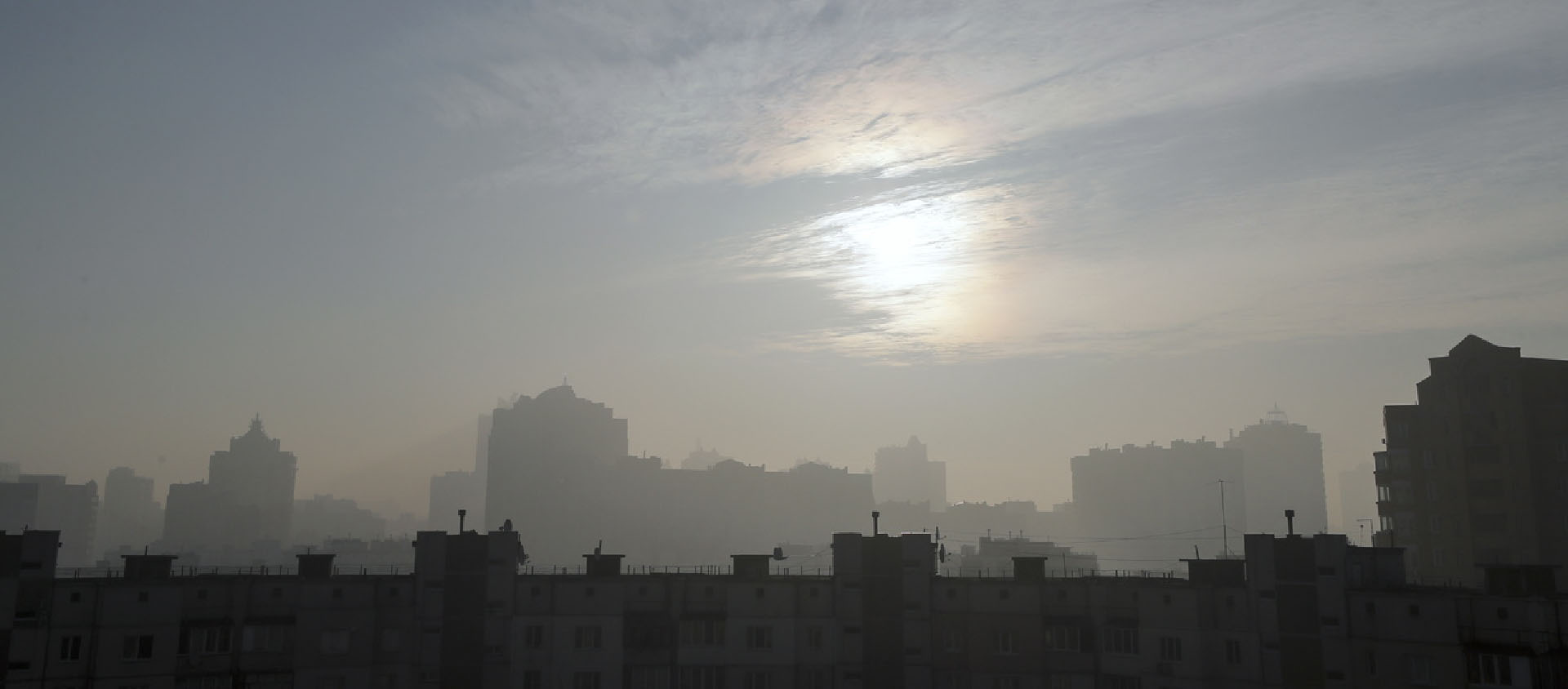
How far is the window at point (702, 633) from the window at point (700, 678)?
1.69 m

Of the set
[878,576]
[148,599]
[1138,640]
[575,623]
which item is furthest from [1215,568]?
[148,599]

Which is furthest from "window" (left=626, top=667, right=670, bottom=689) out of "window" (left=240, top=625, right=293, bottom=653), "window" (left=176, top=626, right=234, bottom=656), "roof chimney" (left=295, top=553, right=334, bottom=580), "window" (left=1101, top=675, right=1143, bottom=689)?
"window" (left=1101, top=675, right=1143, bottom=689)

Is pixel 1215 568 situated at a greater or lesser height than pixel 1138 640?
greater

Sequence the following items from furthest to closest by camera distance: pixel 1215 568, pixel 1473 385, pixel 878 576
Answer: pixel 1473 385 → pixel 878 576 → pixel 1215 568

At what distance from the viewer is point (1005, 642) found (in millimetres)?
81500

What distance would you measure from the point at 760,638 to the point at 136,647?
131 feet

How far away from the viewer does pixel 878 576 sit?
8206 centimetres

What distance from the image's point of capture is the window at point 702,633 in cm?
8106

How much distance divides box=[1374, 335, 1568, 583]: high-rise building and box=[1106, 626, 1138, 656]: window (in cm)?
4202

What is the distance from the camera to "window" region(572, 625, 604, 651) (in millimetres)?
79500

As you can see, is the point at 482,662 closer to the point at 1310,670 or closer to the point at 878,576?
the point at 878,576

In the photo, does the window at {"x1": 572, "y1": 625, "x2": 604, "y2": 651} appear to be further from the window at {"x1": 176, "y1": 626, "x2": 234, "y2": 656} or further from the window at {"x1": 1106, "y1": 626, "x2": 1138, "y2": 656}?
the window at {"x1": 1106, "y1": 626, "x2": 1138, "y2": 656}

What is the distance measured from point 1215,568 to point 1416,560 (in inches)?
Result: 1853

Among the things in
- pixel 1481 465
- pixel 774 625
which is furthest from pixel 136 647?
pixel 1481 465
